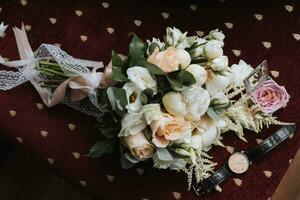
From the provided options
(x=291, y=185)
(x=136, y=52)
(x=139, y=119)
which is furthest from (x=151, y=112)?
(x=291, y=185)

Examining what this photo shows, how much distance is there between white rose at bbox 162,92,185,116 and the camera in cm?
96

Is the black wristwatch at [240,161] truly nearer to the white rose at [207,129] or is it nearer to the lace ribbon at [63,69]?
the white rose at [207,129]

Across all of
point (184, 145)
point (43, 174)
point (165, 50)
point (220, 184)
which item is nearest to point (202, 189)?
point (220, 184)

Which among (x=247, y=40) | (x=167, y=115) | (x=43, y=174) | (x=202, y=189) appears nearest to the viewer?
(x=167, y=115)

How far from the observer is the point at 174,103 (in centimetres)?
96

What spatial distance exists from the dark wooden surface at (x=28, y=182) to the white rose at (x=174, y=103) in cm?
75

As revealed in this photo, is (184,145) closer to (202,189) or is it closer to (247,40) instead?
(202,189)

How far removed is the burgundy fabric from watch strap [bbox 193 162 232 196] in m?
0.02

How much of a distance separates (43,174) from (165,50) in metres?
0.83

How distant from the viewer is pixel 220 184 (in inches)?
42.8

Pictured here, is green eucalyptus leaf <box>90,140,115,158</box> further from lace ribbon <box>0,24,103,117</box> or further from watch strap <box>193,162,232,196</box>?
watch strap <box>193,162,232,196</box>

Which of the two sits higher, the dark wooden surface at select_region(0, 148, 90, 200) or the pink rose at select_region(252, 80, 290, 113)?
the pink rose at select_region(252, 80, 290, 113)

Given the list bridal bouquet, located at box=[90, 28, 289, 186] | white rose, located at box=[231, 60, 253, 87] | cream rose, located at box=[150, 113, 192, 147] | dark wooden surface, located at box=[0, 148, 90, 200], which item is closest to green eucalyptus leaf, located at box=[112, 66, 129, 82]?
bridal bouquet, located at box=[90, 28, 289, 186]

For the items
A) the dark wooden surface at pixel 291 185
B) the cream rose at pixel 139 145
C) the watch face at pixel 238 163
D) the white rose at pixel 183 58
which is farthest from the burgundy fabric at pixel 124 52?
the dark wooden surface at pixel 291 185
